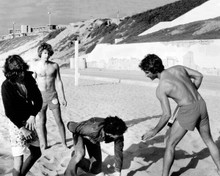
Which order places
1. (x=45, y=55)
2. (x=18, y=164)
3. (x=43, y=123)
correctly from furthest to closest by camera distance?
(x=43, y=123) < (x=45, y=55) < (x=18, y=164)

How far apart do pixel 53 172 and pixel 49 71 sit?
1.71 metres

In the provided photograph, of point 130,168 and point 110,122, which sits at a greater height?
point 110,122

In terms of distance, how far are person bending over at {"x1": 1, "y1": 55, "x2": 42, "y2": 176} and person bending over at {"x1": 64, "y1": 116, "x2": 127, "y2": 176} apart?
0.70 meters

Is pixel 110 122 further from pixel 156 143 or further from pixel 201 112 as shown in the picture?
pixel 156 143

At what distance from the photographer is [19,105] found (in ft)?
11.0

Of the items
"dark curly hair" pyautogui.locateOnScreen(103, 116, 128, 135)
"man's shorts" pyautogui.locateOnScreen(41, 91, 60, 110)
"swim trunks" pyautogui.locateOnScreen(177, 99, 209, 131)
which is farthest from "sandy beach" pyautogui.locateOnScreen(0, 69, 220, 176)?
"dark curly hair" pyautogui.locateOnScreen(103, 116, 128, 135)

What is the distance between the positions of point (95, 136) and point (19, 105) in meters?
1.05

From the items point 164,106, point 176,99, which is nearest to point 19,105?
point 164,106

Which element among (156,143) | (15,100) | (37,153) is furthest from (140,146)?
(15,100)

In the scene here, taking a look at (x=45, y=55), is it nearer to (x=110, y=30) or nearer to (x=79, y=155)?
(x=79, y=155)

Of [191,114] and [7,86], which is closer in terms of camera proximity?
[7,86]

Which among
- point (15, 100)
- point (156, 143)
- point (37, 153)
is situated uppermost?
point (15, 100)

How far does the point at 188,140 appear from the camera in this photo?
6.21 meters

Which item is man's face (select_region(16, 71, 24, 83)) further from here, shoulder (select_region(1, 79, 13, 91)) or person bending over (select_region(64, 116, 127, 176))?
person bending over (select_region(64, 116, 127, 176))
